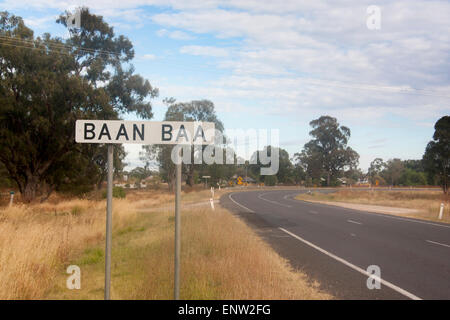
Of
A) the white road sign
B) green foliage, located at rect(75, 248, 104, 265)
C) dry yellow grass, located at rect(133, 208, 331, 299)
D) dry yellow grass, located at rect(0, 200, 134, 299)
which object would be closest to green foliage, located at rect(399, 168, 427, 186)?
dry yellow grass, located at rect(133, 208, 331, 299)

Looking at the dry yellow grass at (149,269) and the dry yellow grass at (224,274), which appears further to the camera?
the dry yellow grass at (149,269)

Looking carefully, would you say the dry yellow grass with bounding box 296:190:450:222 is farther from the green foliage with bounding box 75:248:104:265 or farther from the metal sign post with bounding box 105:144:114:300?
the metal sign post with bounding box 105:144:114:300

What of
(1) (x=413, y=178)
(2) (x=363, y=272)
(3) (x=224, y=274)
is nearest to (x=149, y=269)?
(3) (x=224, y=274)

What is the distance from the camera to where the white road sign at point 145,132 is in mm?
4750

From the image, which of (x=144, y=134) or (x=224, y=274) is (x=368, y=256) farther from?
(x=144, y=134)

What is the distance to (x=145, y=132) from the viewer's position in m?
4.79

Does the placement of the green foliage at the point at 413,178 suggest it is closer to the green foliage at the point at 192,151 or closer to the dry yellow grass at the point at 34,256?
the green foliage at the point at 192,151

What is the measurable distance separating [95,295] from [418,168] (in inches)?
5142

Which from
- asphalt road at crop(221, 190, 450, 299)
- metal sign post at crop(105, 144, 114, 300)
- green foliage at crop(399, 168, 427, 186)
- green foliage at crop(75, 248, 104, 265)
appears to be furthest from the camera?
green foliage at crop(399, 168, 427, 186)

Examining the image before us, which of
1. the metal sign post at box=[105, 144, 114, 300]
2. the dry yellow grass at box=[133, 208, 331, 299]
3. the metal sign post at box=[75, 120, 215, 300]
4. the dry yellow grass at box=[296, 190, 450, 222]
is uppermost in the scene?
the metal sign post at box=[75, 120, 215, 300]

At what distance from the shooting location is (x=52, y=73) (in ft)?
77.7

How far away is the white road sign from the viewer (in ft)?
15.6

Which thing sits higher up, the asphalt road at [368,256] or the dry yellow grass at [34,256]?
the dry yellow grass at [34,256]

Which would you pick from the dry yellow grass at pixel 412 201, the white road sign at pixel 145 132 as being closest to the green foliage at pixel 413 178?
the dry yellow grass at pixel 412 201
